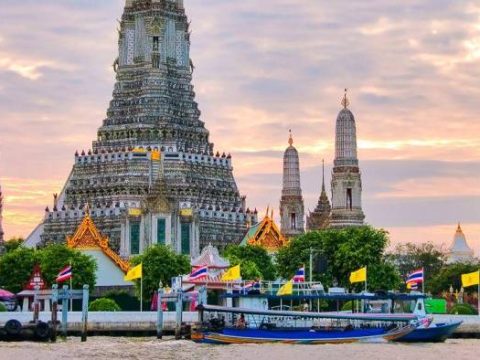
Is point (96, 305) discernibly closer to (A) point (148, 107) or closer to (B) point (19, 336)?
(B) point (19, 336)

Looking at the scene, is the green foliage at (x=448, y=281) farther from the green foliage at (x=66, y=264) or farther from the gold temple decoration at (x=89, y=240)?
the green foliage at (x=66, y=264)

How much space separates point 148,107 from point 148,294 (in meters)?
25.2

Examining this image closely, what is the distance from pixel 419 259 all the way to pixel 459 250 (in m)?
26.9

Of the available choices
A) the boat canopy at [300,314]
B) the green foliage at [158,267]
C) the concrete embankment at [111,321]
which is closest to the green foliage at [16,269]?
the green foliage at [158,267]

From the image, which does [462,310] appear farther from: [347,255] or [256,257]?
[256,257]

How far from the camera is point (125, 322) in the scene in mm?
87562

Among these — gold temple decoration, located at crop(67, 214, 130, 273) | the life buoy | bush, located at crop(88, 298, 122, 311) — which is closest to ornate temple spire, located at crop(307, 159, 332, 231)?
gold temple decoration, located at crop(67, 214, 130, 273)

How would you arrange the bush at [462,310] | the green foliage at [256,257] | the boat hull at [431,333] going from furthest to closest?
the green foliage at [256,257], the bush at [462,310], the boat hull at [431,333]

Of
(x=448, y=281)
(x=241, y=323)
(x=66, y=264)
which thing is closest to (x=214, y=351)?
(x=241, y=323)

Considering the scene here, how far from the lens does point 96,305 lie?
97.6 m

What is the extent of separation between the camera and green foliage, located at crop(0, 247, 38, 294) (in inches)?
4360

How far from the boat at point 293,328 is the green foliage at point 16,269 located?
106 feet

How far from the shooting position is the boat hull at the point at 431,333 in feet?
269

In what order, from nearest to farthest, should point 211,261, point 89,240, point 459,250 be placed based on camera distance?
point 211,261 < point 89,240 < point 459,250
